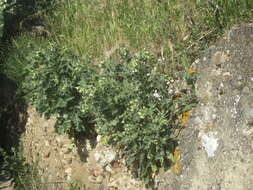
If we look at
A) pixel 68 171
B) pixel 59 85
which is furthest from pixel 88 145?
pixel 59 85

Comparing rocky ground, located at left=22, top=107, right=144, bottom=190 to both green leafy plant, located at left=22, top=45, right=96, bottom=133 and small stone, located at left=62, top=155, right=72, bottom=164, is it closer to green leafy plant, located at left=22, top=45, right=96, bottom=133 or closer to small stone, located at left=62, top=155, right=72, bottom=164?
small stone, located at left=62, top=155, right=72, bottom=164

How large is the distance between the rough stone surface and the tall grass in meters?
0.33

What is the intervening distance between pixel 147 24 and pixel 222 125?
171 cm

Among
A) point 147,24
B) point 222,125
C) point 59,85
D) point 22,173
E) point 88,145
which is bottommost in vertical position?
point 22,173

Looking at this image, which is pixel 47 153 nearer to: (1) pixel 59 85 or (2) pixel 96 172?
(2) pixel 96 172

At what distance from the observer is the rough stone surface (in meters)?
3.41

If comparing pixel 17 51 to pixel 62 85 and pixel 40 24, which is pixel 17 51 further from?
pixel 62 85

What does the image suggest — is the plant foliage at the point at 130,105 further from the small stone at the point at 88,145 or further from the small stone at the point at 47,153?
the small stone at the point at 47,153

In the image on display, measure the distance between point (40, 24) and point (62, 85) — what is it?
6.57 ft

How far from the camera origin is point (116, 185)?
439cm

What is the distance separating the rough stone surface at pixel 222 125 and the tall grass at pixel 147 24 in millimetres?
329

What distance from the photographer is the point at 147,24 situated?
16.0 ft

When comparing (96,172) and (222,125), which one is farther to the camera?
(96,172)

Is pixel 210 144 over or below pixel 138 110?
below
